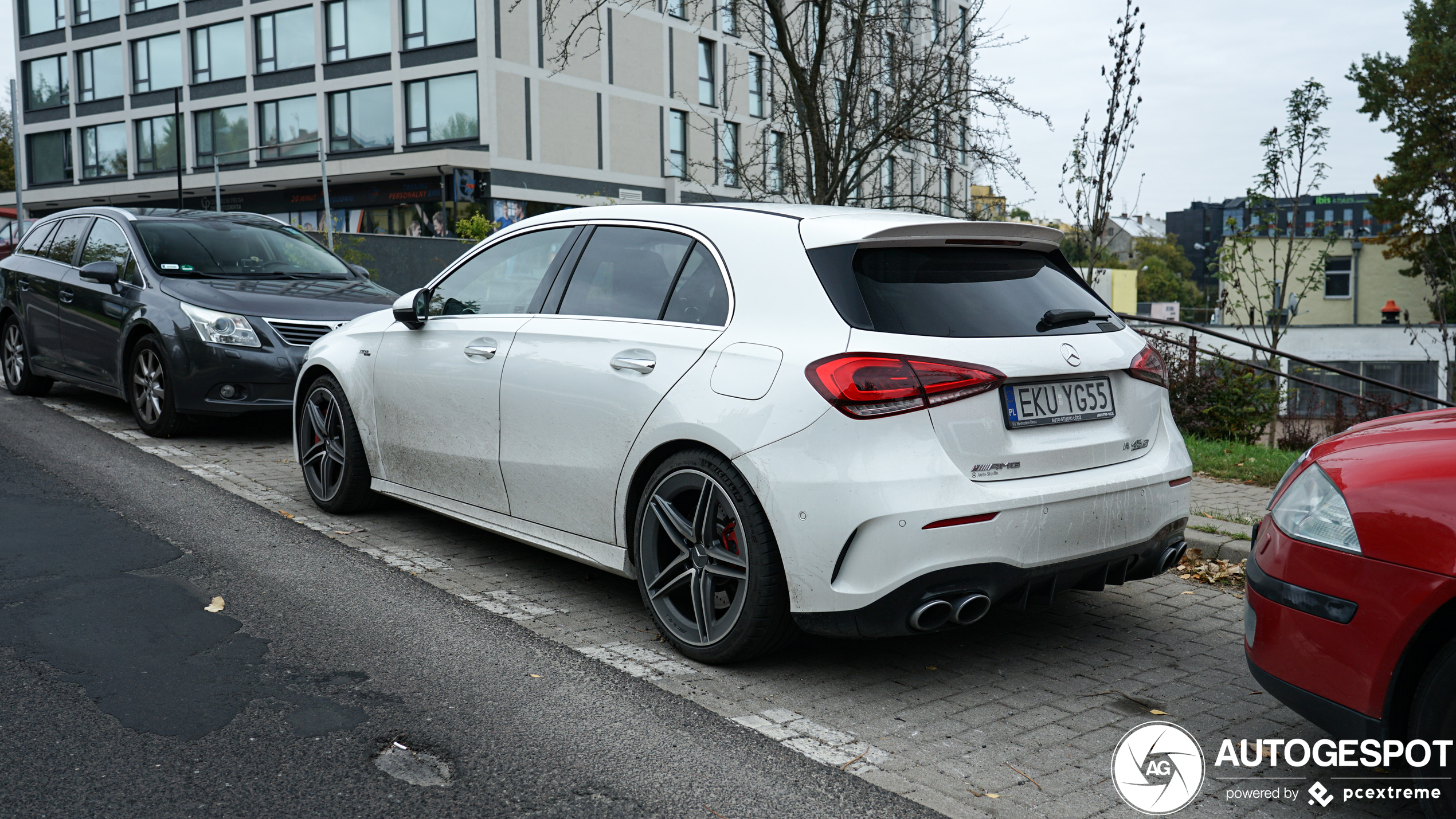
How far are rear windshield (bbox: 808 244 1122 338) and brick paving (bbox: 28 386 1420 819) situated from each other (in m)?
1.23

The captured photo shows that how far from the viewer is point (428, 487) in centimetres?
557

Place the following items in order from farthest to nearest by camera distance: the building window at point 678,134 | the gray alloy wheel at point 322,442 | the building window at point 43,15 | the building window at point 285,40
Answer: the building window at point 43,15 → the building window at point 678,134 → the building window at point 285,40 → the gray alloy wheel at point 322,442

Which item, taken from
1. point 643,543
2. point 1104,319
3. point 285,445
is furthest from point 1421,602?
point 285,445

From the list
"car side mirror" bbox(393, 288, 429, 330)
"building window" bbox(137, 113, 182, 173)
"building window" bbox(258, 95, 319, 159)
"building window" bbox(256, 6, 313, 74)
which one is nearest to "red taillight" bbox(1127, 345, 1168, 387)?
"car side mirror" bbox(393, 288, 429, 330)

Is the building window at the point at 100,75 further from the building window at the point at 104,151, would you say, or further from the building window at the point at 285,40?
the building window at the point at 285,40

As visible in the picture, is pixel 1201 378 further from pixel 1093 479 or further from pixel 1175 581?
pixel 1093 479

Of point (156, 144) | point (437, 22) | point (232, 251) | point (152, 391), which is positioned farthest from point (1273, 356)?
point (156, 144)

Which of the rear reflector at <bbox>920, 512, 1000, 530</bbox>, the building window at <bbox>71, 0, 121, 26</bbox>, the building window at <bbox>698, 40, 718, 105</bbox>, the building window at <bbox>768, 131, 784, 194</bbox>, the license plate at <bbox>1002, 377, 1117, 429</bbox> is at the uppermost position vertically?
the building window at <bbox>71, 0, 121, 26</bbox>

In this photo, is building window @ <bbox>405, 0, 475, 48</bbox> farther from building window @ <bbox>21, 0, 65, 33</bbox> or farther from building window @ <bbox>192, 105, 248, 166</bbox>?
building window @ <bbox>21, 0, 65, 33</bbox>

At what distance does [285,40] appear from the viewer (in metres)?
44.7

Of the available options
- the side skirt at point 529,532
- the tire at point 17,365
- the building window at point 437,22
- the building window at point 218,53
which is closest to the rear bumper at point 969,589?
the side skirt at point 529,532

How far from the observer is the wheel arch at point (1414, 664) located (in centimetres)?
263

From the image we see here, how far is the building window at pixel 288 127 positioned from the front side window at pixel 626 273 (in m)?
42.7

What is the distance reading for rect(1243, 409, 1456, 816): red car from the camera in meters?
2.63
